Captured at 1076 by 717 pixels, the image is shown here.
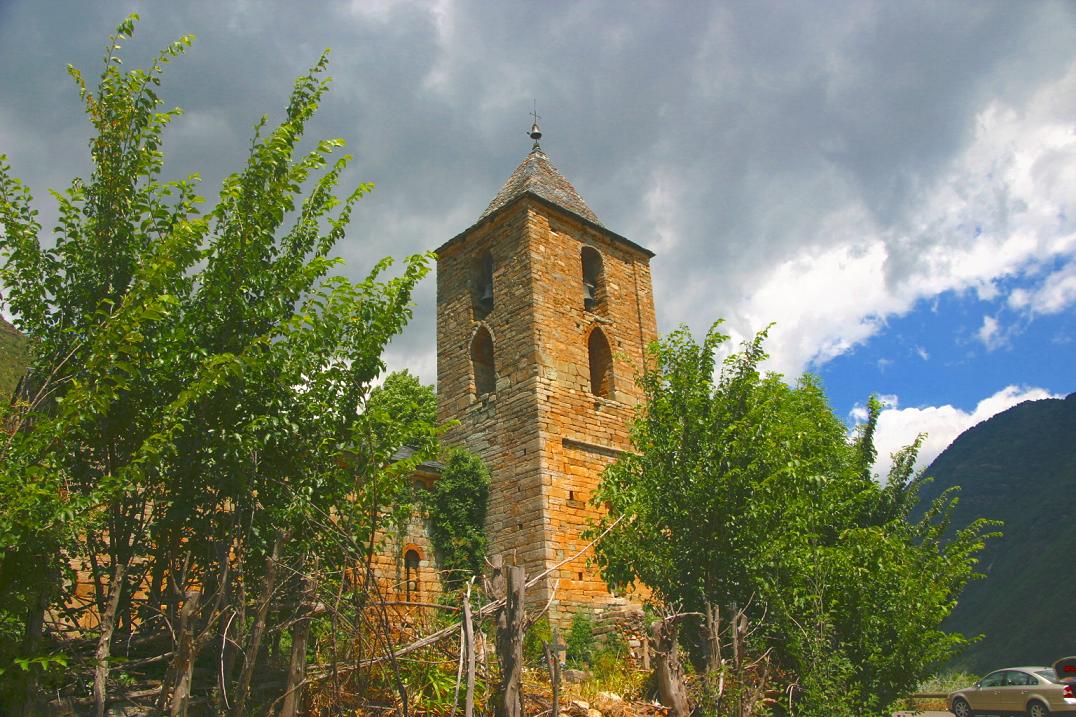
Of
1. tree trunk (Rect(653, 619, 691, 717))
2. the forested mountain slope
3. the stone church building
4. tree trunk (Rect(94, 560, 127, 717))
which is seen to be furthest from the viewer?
the forested mountain slope

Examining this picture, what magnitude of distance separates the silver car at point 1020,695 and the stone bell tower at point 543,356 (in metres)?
10.1

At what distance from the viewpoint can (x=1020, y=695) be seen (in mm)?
16359

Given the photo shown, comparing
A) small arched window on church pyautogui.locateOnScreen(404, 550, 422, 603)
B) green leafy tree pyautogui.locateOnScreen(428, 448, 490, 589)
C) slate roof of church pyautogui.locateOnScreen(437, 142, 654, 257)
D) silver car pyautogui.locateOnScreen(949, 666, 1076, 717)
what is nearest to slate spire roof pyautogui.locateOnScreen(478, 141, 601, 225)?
slate roof of church pyautogui.locateOnScreen(437, 142, 654, 257)

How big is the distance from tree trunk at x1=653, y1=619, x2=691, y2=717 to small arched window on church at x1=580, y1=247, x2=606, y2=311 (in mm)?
9963

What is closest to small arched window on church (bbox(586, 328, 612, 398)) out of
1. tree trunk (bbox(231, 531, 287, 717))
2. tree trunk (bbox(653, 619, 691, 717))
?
tree trunk (bbox(653, 619, 691, 717))

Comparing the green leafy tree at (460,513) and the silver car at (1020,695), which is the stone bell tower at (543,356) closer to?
the green leafy tree at (460,513)

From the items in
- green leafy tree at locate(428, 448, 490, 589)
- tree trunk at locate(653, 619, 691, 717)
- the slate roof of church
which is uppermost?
the slate roof of church

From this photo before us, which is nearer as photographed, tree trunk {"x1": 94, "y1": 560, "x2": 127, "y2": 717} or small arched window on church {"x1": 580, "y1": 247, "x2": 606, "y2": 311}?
tree trunk {"x1": 94, "y1": 560, "x2": 127, "y2": 717}

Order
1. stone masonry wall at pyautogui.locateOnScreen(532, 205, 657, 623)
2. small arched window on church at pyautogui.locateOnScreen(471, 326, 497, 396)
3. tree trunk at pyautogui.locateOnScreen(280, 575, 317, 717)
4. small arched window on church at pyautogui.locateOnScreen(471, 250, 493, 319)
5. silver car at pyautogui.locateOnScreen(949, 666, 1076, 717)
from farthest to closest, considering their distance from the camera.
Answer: small arched window on church at pyautogui.locateOnScreen(471, 250, 493, 319)
small arched window on church at pyautogui.locateOnScreen(471, 326, 497, 396)
silver car at pyautogui.locateOnScreen(949, 666, 1076, 717)
stone masonry wall at pyautogui.locateOnScreen(532, 205, 657, 623)
tree trunk at pyautogui.locateOnScreen(280, 575, 317, 717)

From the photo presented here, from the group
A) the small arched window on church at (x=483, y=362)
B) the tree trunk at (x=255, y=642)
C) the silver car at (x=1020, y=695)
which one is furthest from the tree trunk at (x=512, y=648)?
the silver car at (x=1020, y=695)

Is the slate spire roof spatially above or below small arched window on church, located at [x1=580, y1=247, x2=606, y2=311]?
above

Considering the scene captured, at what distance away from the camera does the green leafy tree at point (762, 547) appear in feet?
30.0

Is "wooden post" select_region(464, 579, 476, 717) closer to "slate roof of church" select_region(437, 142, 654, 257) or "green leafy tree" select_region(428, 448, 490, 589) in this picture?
"green leafy tree" select_region(428, 448, 490, 589)

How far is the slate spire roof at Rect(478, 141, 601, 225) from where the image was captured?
58.7 feet
